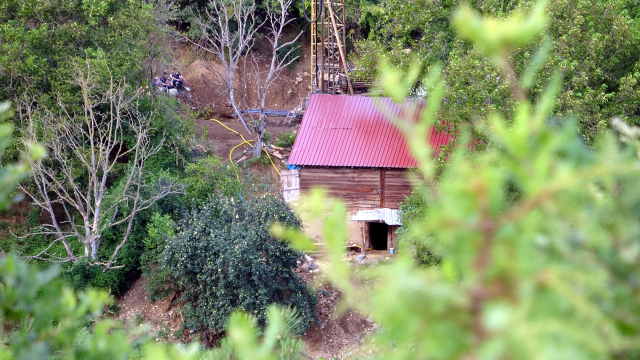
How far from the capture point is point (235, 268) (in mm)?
9305

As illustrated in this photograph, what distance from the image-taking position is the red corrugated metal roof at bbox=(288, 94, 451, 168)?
13547 mm

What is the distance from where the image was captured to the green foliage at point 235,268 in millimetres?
9406

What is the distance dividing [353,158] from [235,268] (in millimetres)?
5534

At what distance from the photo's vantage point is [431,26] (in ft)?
46.0

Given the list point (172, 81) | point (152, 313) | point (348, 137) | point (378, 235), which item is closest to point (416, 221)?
point (348, 137)

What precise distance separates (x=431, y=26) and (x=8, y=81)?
11545mm

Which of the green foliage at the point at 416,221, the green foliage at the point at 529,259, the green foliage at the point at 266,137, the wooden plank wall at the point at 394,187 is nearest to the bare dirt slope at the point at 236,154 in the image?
the green foliage at the point at 529,259

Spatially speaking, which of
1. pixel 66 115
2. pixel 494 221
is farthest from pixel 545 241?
pixel 66 115

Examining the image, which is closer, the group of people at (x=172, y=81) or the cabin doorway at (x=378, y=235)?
the cabin doorway at (x=378, y=235)

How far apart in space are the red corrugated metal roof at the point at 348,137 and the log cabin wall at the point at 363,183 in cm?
43

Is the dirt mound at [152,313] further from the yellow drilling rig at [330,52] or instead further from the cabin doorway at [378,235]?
the yellow drilling rig at [330,52]

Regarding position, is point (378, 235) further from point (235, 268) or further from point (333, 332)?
point (235, 268)

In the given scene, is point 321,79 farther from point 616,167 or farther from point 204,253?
point 616,167

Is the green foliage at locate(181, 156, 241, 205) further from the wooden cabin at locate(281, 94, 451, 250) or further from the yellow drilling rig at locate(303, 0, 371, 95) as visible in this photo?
the yellow drilling rig at locate(303, 0, 371, 95)
